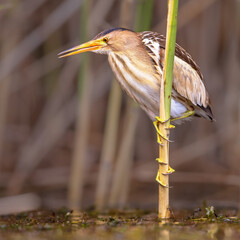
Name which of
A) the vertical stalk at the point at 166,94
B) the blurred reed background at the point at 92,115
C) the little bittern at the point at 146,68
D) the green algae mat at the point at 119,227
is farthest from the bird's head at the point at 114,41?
the blurred reed background at the point at 92,115

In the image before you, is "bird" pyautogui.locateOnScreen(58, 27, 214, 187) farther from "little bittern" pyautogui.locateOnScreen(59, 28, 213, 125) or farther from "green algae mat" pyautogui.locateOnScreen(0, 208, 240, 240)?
"green algae mat" pyautogui.locateOnScreen(0, 208, 240, 240)

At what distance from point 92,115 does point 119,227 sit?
230cm

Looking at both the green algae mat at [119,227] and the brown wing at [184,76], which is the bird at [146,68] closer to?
the brown wing at [184,76]

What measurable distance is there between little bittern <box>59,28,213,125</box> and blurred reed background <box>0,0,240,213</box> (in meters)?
1.05

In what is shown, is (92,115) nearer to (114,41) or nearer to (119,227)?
(114,41)

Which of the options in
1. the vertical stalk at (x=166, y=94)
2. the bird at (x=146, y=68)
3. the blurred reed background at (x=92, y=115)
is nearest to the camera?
the vertical stalk at (x=166, y=94)

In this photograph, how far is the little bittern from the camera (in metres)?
2.47

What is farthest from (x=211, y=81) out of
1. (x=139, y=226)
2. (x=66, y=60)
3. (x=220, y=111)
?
(x=139, y=226)

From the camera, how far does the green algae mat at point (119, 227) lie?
2082 mm

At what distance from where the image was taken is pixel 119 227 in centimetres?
224

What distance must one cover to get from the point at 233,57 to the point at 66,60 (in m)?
1.25

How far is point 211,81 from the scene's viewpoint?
4141 mm

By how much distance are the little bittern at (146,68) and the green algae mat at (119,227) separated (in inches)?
19.6

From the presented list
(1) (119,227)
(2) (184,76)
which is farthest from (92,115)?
(1) (119,227)
